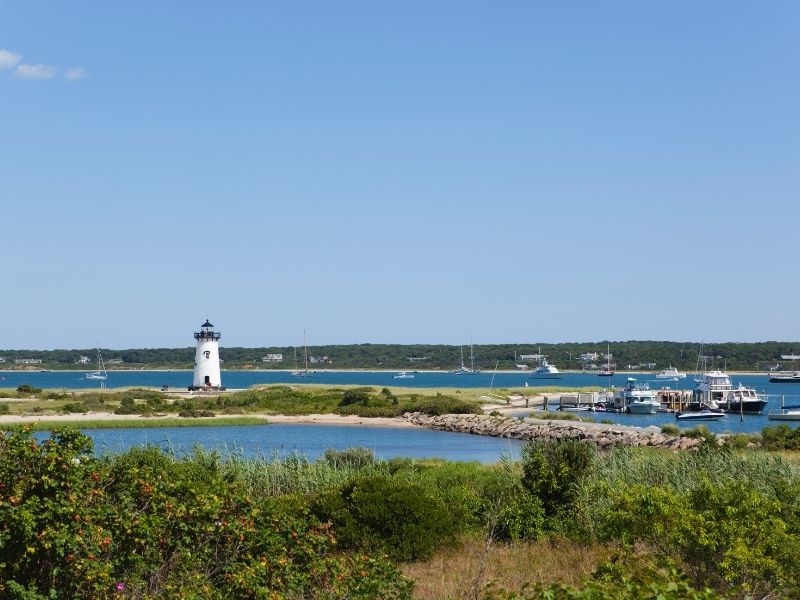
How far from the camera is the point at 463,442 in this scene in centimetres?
5534

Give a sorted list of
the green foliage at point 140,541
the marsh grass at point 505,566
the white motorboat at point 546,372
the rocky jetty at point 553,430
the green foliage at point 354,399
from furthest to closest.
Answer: the white motorboat at point 546,372 → the green foliage at point 354,399 → the rocky jetty at point 553,430 → the marsh grass at point 505,566 → the green foliage at point 140,541

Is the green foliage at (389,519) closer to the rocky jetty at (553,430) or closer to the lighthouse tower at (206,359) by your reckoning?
the rocky jetty at (553,430)

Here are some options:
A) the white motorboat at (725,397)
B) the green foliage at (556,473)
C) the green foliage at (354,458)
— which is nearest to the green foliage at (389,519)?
the green foliage at (556,473)

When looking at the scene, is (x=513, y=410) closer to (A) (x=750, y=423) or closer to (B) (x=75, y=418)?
(A) (x=750, y=423)

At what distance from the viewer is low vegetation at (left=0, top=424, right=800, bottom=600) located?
8.00m

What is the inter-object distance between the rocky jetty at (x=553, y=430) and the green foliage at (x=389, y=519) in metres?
27.1

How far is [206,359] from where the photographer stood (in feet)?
288

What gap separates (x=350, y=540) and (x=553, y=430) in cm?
4232

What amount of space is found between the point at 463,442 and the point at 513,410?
28913 millimetres

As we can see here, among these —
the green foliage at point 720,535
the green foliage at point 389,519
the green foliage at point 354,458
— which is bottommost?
the green foliage at point 354,458

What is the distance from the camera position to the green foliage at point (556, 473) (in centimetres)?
1806

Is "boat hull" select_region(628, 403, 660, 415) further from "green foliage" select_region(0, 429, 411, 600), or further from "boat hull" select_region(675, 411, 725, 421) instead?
"green foliage" select_region(0, 429, 411, 600)

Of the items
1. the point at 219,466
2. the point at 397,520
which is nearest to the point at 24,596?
the point at 397,520

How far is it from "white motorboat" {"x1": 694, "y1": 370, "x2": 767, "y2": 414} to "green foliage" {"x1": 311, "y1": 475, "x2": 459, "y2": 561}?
229ft
